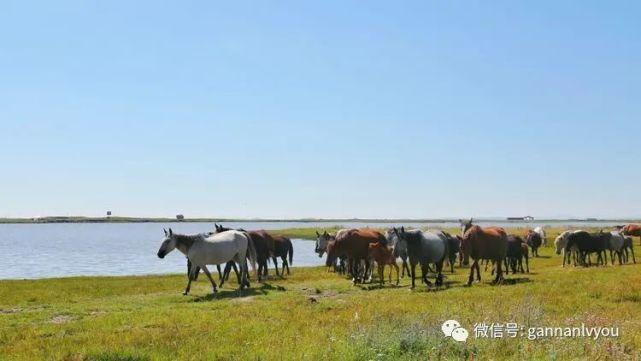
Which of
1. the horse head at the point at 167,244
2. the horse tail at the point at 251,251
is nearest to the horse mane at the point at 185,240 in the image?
the horse head at the point at 167,244

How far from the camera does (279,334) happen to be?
1216cm

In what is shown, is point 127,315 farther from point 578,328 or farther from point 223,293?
point 578,328

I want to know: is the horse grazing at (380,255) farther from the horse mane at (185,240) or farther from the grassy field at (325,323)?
the horse mane at (185,240)

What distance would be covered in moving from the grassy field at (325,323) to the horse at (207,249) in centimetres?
135

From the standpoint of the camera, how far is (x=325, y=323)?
13.5 metres

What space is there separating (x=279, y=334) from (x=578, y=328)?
19.3 ft

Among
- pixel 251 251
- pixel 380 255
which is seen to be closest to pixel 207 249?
pixel 251 251

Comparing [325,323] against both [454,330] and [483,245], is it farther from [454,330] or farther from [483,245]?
[483,245]

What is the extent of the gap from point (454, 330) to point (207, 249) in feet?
48.0

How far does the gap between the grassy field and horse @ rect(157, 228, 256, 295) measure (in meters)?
1.35

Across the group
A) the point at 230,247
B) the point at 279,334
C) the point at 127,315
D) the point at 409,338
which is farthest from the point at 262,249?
the point at 409,338

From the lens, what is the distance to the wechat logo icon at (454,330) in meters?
10.3

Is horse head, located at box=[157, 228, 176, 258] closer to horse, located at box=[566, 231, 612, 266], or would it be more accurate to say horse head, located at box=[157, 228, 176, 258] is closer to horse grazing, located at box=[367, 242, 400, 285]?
horse grazing, located at box=[367, 242, 400, 285]

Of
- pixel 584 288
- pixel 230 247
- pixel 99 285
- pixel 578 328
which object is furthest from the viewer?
pixel 99 285
